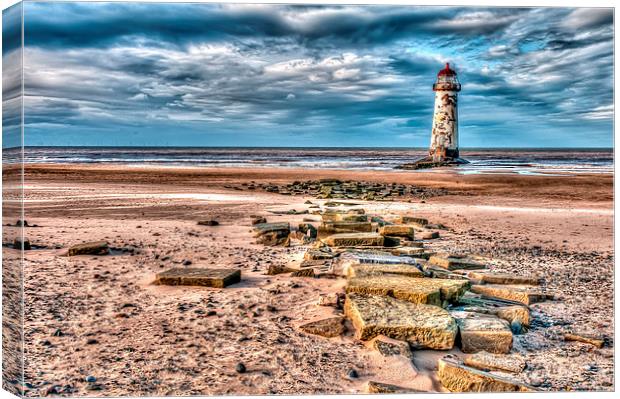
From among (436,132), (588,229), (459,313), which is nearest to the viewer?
(459,313)

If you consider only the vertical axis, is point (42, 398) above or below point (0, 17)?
below

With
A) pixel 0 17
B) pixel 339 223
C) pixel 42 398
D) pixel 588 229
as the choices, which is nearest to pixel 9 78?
pixel 0 17

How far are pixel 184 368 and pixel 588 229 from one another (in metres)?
7.01

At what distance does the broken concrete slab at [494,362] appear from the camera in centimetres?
291

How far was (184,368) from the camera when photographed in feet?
9.45

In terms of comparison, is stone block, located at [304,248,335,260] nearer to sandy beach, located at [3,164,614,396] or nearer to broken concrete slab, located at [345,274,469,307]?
sandy beach, located at [3,164,614,396]

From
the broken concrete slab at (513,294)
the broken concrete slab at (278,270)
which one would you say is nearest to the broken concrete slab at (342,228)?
the broken concrete slab at (278,270)

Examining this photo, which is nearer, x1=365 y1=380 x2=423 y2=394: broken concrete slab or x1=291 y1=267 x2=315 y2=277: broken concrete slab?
x1=365 y1=380 x2=423 y2=394: broken concrete slab

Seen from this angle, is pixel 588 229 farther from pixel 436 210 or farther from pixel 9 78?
pixel 9 78

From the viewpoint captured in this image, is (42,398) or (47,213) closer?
(42,398)

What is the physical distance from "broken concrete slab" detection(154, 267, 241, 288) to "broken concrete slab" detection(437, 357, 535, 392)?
2091 mm

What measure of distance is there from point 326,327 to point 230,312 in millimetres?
762

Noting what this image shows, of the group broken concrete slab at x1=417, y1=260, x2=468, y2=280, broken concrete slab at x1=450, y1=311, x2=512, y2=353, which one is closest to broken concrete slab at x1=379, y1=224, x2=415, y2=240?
broken concrete slab at x1=417, y1=260, x2=468, y2=280

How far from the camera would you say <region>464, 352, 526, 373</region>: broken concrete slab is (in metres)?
2.91
